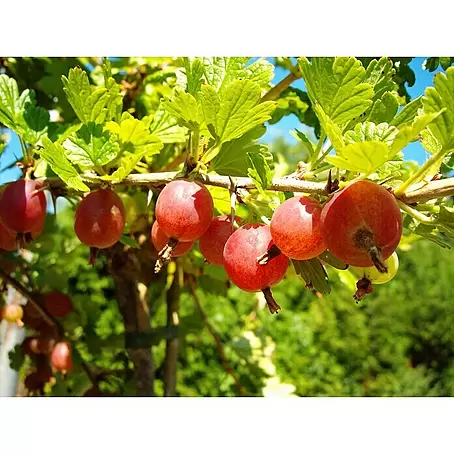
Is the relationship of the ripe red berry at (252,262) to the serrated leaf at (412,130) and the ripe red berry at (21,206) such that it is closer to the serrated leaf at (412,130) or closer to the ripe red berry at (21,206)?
the serrated leaf at (412,130)

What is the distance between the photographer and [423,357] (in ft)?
12.7

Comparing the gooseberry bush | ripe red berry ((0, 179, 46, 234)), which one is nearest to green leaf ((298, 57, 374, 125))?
the gooseberry bush

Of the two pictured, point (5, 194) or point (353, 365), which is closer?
point (5, 194)

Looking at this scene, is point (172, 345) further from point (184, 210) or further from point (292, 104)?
point (184, 210)

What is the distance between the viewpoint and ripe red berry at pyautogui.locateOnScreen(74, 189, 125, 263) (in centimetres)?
56

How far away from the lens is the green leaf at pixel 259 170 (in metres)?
0.45

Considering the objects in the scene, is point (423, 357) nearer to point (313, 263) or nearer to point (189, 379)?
point (189, 379)

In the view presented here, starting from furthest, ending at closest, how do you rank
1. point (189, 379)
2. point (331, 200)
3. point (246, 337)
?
point (189, 379), point (246, 337), point (331, 200)

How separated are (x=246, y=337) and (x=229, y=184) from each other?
0.97 m

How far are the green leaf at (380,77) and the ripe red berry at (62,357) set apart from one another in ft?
2.30

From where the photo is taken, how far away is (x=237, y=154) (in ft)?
1.82

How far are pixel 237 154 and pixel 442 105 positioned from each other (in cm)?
22

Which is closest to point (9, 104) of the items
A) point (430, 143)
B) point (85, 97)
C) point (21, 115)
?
point (21, 115)

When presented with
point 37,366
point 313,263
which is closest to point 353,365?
point 37,366
